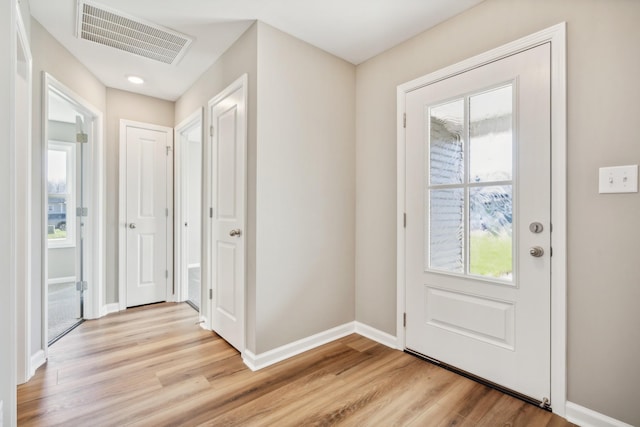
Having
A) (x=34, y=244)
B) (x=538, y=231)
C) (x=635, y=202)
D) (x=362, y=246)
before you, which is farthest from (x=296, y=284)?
(x=635, y=202)

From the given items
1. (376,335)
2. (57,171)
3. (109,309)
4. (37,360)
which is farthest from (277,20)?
(57,171)

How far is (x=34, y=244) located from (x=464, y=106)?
9.92 ft

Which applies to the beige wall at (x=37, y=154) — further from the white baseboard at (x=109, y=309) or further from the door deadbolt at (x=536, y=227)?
the door deadbolt at (x=536, y=227)

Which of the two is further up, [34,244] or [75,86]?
[75,86]

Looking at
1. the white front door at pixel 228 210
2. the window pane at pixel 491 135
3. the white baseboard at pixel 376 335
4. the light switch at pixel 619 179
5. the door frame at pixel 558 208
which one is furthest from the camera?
the white baseboard at pixel 376 335

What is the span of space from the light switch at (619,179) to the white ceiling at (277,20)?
128cm

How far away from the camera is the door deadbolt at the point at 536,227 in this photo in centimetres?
165

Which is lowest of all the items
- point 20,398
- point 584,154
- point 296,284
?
point 20,398

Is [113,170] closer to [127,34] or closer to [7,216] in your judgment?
[127,34]

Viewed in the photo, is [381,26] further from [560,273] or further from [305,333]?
[305,333]

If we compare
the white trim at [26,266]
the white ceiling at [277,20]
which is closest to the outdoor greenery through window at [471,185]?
the white ceiling at [277,20]

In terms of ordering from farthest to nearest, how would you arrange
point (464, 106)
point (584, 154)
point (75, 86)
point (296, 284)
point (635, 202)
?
point (75, 86), point (296, 284), point (464, 106), point (584, 154), point (635, 202)

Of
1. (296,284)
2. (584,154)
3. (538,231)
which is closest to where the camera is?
(584,154)

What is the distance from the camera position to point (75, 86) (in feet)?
8.73
